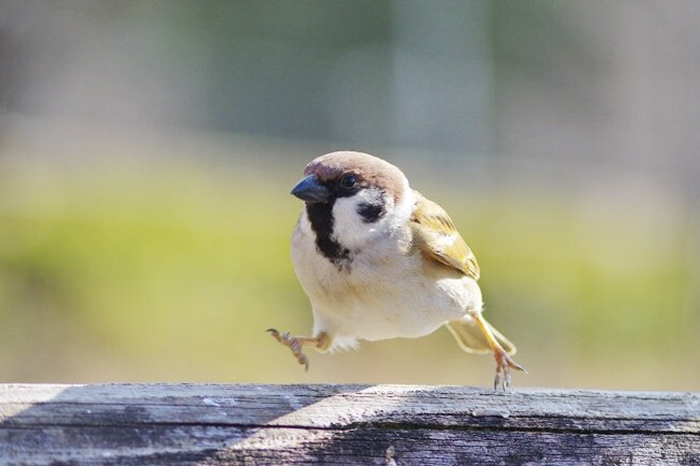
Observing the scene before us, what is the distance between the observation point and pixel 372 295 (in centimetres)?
244

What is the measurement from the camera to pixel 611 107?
406 inches

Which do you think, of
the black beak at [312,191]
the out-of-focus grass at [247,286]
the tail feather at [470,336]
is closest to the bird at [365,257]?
the black beak at [312,191]

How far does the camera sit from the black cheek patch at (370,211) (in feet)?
8.21

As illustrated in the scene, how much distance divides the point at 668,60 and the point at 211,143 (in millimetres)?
6218

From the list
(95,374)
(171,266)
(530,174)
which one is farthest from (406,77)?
(95,374)

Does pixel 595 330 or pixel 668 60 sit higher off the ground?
pixel 668 60

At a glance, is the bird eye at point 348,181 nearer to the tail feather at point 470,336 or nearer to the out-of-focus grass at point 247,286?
the tail feather at point 470,336

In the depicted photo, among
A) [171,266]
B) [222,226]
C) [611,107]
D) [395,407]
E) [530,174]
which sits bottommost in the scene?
[395,407]

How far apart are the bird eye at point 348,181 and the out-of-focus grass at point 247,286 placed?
7.22 ft

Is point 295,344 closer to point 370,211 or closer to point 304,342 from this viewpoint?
point 304,342

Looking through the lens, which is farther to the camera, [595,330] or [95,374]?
[595,330]

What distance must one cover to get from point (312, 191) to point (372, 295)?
0.28 metres

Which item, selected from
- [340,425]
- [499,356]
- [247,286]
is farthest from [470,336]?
[247,286]

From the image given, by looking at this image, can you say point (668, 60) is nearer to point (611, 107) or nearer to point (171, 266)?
point (611, 107)
